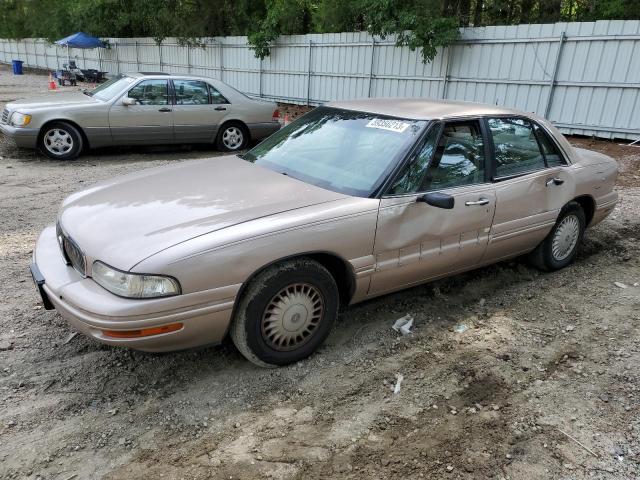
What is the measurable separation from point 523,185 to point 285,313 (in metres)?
2.25

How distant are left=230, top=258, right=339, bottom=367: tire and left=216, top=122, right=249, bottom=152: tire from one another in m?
7.46

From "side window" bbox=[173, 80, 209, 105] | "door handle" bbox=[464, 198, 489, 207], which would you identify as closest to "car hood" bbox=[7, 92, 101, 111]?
"side window" bbox=[173, 80, 209, 105]

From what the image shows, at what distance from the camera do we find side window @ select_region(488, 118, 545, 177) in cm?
401

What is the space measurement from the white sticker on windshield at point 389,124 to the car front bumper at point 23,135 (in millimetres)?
6681

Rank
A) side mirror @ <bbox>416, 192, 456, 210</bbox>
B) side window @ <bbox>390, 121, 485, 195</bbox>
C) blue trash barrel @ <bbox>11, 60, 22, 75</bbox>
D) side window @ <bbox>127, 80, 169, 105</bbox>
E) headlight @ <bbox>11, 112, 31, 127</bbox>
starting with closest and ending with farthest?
side mirror @ <bbox>416, 192, 456, 210</bbox> → side window @ <bbox>390, 121, 485, 195</bbox> → headlight @ <bbox>11, 112, 31, 127</bbox> → side window @ <bbox>127, 80, 169, 105</bbox> → blue trash barrel @ <bbox>11, 60, 22, 75</bbox>

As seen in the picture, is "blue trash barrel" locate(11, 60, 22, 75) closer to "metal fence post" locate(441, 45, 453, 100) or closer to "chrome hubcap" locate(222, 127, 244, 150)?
"chrome hubcap" locate(222, 127, 244, 150)

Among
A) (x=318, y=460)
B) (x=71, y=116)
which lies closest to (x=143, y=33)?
(x=71, y=116)

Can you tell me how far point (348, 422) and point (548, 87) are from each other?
1009 centimetres

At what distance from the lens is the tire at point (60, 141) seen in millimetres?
8461

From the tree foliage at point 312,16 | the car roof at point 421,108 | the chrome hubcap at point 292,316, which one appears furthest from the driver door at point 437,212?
the tree foliage at point 312,16

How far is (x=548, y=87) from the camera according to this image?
10750mm

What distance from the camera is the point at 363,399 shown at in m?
2.98

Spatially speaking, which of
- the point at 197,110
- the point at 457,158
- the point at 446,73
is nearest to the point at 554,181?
the point at 457,158

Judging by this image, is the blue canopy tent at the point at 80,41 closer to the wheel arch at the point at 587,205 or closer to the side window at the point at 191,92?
the side window at the point at 191,92
